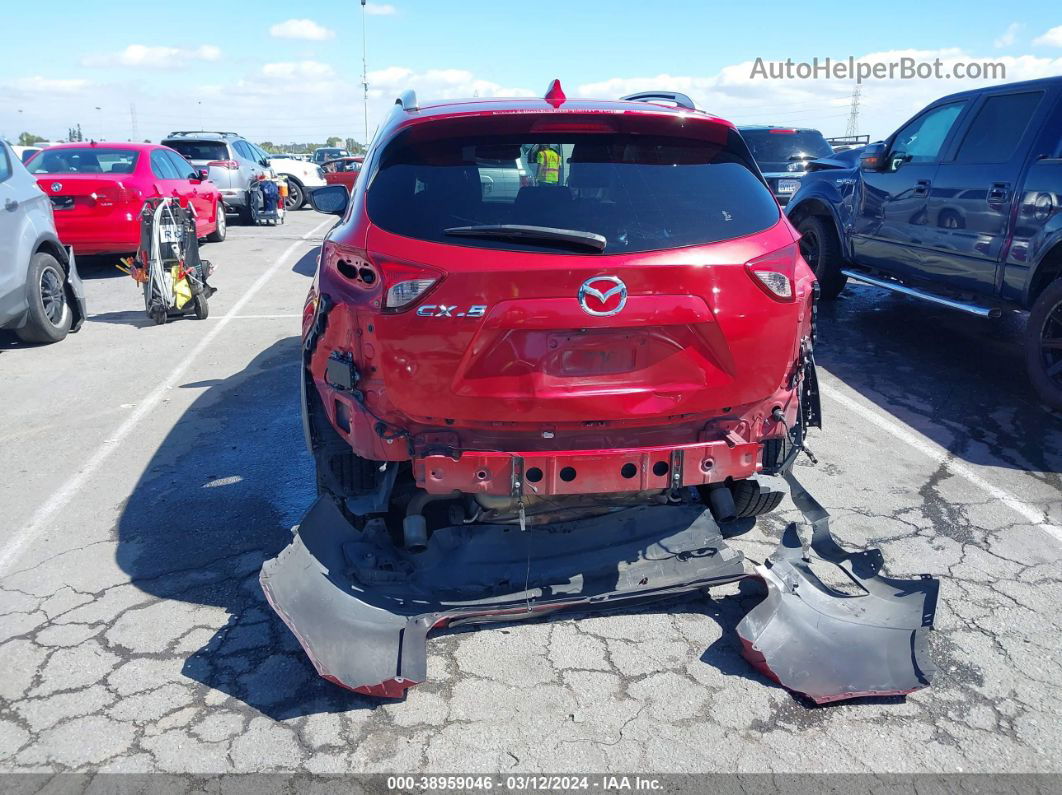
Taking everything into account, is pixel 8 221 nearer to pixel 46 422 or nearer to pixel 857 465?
pixel 46 422

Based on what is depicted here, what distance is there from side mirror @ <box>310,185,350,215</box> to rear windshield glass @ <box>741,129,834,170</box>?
35.4 feet

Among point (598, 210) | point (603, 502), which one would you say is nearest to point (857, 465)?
point (603, 502)

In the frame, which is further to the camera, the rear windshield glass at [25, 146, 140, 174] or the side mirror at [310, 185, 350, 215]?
the rear windshield glass at [25, 146, 140, 174]

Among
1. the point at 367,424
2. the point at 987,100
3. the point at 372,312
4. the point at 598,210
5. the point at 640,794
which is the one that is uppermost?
the point at 987,100

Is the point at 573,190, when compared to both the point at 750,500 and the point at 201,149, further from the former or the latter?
the point at 201,149

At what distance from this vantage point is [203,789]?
2.35 m

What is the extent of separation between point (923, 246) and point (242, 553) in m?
5.77

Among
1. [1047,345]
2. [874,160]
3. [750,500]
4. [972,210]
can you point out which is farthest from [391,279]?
[874,160]

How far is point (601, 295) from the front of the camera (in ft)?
8.79

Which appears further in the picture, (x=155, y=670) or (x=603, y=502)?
(x=603, y=502)

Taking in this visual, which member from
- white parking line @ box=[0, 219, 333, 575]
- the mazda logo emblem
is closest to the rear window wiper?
the mazda logo emblem

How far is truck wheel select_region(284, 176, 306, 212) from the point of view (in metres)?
20.7

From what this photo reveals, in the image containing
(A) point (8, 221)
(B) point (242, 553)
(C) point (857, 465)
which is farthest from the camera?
(A) point (8, 221)

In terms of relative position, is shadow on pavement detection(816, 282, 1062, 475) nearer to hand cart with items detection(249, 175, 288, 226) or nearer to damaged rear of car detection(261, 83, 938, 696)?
damaged rear of car detection(261, 83, 938, 696)
